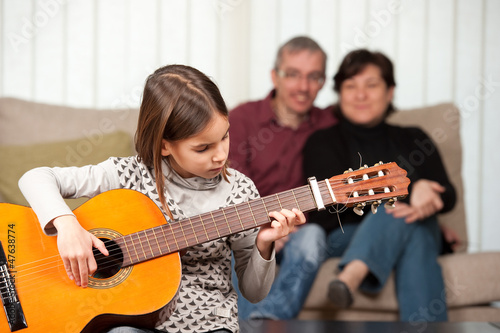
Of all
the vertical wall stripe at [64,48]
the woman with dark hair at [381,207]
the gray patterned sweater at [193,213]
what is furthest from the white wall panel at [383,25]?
the gray patterned sweater at [193,213]

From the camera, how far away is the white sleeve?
103 cm

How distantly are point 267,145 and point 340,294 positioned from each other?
0.69 metres

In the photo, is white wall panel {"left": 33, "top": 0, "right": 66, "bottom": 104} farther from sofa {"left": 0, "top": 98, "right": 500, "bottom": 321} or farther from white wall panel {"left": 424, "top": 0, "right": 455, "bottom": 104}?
white wall panel {"left": 424, "top": 0, "right": 455, "bottom": 104}

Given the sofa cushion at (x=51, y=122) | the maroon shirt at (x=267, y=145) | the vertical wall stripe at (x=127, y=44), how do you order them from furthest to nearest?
1. the vertical wall stripe at (x=127, y=44)
2. the maroon shirt at (x=267, y=145)
3. the sofa cushion at (x=51, y=122)

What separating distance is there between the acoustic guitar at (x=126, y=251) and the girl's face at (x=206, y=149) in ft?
0.30

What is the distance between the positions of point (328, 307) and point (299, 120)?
79 cm

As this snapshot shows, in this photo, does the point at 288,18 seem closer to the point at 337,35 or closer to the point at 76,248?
the point at 337,35

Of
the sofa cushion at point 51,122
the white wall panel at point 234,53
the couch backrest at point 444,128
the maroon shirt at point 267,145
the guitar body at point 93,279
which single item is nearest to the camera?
the guitar body at point 93,279

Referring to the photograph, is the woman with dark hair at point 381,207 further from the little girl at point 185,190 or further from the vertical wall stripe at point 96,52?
the vertical wall stripe at point 96,52

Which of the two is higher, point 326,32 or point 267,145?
point 326,32

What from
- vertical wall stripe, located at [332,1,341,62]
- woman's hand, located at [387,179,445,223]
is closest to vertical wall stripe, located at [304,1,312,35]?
vertical wall stripe, located at [332,1,341,62]

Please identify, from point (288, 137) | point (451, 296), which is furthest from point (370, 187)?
point (288, 137)

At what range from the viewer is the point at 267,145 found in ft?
7.10

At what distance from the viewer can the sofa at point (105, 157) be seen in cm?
188
